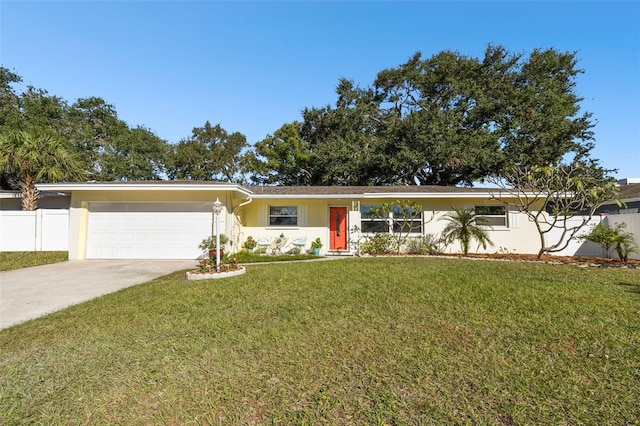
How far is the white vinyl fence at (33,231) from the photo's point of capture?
37.7ft

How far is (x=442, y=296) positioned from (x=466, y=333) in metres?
1.48

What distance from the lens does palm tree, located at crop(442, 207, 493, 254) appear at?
11188 millimetres

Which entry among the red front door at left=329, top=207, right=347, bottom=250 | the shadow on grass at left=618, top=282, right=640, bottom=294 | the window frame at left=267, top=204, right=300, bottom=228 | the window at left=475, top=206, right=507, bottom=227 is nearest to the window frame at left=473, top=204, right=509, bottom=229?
the window at left=475, top=206, right=507, bottom=227

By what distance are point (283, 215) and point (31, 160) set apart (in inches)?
404

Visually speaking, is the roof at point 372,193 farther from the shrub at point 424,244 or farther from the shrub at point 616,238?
the shrub at point 616,238

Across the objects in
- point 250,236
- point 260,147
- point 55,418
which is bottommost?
point 55,418

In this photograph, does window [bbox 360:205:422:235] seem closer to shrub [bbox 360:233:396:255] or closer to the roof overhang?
shrub [bbox 360:233:396:255]

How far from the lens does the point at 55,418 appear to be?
7.11 ft

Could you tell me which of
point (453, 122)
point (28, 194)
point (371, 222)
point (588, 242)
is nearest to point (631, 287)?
point (588, 242)

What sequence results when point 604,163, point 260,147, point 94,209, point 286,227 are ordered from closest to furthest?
point 94,209
point 286,227
point 604,163
point 260,147

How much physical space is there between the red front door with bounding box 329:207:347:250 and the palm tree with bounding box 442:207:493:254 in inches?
160

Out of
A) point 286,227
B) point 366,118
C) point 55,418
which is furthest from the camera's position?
point 366,118

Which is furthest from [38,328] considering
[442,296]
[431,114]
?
[431,114]

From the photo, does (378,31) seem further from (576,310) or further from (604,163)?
(604,163)
